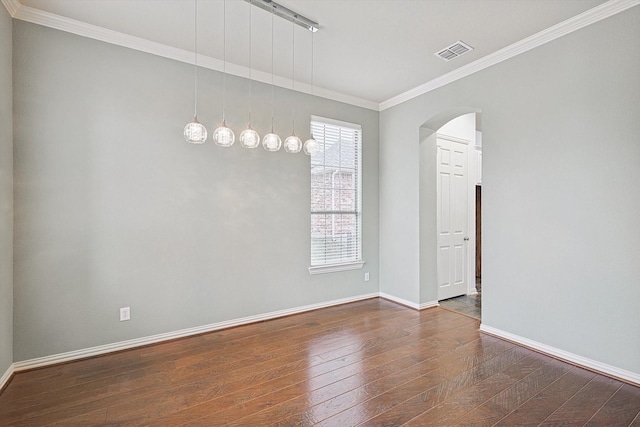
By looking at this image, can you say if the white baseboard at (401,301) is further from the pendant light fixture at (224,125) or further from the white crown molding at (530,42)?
the pendant light fixture at (224,125)

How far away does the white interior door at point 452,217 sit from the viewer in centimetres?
479

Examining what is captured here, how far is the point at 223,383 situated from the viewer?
2.53m

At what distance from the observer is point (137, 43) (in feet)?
10.3

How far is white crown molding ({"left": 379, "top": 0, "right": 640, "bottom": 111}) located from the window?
107 cm

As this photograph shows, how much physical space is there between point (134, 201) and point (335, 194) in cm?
248

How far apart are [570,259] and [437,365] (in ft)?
4.98

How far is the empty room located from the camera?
2.44 m

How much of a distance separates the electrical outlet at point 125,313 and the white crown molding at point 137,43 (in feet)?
8.32

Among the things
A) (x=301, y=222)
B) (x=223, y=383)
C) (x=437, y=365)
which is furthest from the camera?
(x=301, y=222)

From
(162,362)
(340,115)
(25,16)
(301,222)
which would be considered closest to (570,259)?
(301,222)

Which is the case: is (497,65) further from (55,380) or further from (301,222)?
(55,380)

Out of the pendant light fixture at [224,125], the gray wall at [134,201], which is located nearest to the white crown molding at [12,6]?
the gray wall at [134,201]

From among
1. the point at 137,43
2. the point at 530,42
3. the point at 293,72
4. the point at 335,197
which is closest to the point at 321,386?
the point at 335,197

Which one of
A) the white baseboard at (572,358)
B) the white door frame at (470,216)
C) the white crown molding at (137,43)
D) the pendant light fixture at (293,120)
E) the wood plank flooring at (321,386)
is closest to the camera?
the wood plank flooring at (321,386)
